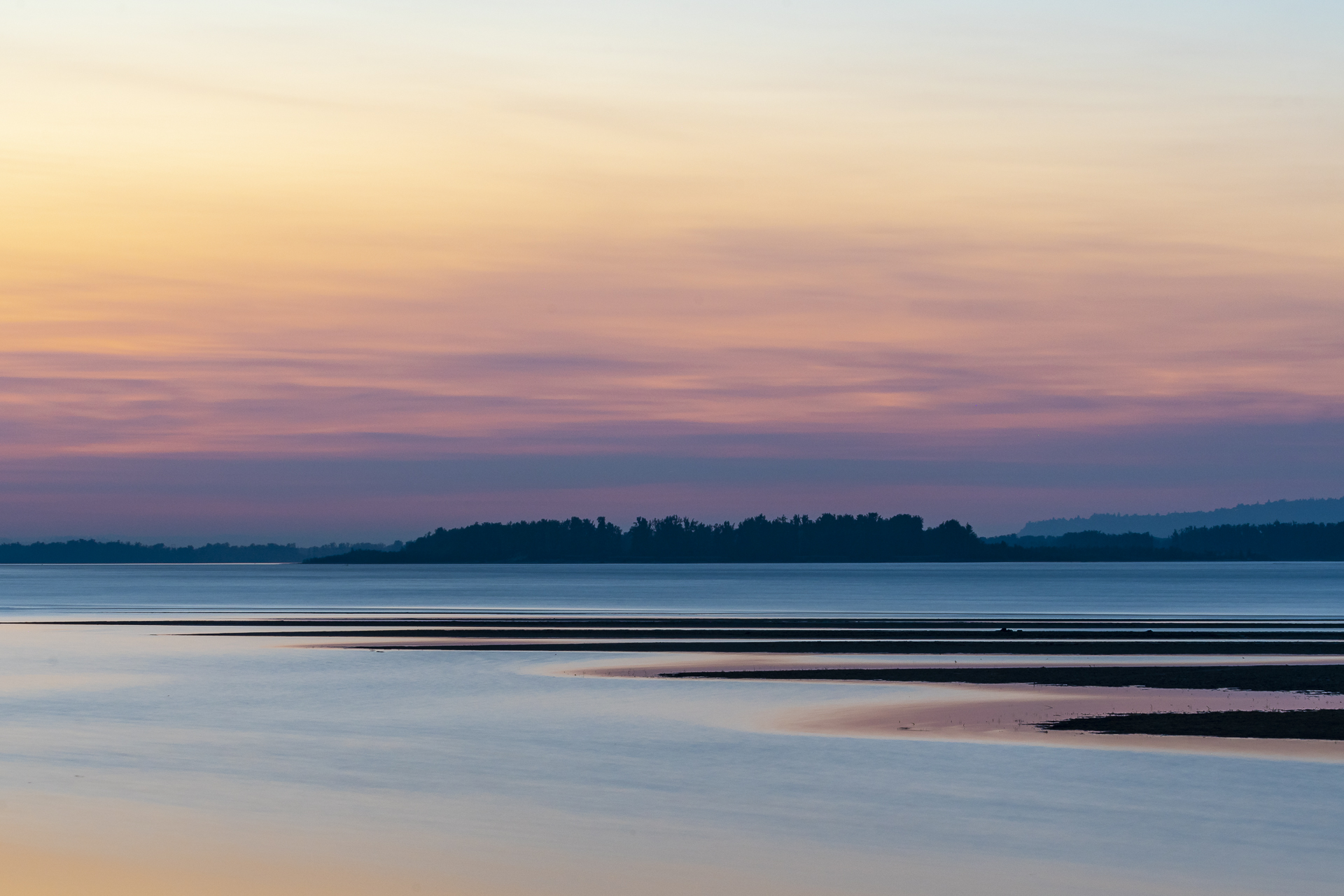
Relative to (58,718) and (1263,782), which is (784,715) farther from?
(58,718)

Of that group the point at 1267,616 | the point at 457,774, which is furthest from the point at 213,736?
the point at 1267,616

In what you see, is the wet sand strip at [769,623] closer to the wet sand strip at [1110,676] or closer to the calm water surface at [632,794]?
the wet sand strip at [1110,676]

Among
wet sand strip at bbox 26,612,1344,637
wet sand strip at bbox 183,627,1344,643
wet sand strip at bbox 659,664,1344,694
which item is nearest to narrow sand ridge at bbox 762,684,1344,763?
wet sand strip at bbox 659,664,1344,694

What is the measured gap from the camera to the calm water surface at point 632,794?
2197 cm

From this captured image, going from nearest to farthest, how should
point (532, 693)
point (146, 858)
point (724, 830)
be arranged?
point (146, 858)
point (724, 830)
point (532, 693)

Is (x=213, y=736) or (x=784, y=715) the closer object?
(x=213, y=736)

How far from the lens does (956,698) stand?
43688mm

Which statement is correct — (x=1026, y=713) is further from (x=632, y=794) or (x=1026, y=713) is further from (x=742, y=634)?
(x=742, y=634)

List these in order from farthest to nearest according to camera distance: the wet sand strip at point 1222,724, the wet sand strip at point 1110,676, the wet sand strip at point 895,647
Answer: the wet sand strip at point 895,647 → the wet sand strip at point 1110,676 → the wet sand strip at point 1222,724

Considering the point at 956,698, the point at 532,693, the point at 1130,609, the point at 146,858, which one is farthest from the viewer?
the point at 1130,609

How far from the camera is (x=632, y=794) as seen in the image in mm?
28469

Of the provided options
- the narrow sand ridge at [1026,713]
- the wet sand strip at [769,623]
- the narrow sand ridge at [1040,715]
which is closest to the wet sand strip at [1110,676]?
the narrow sand ridge at [1026,713]

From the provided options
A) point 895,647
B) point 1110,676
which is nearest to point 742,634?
point 895,647

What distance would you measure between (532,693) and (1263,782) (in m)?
23.6
